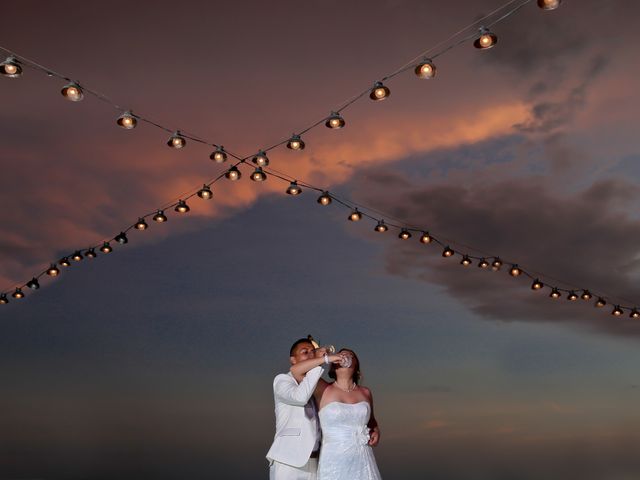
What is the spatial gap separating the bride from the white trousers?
6 centimetres

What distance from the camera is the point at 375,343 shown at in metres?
13.6

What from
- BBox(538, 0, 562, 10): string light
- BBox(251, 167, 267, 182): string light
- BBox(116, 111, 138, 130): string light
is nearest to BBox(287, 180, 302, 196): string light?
BBox(251, 167, 267, 182): string light

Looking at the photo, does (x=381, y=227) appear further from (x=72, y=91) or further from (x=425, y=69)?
(x=72, y=91)

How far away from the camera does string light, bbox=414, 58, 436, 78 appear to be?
5.51 meters

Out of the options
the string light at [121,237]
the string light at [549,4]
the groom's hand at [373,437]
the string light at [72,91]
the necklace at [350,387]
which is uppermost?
the string light at [121,237]

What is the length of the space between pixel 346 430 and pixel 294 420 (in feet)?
1.11

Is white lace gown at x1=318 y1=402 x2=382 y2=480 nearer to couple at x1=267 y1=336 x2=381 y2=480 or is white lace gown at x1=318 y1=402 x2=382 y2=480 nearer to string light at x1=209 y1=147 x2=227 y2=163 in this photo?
couple at x1=267 y1=336 x2=381 y2=480

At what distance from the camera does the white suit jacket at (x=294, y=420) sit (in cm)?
420

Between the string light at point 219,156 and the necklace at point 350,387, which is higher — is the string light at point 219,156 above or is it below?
above

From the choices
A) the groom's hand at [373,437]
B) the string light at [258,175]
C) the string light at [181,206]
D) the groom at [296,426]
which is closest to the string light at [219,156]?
the string light at [258,175]

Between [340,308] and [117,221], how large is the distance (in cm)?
452

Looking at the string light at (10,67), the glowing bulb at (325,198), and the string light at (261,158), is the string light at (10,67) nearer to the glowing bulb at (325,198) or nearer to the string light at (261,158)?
the string light at (261,158)

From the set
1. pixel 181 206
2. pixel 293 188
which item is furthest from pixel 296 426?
pixel 181 206

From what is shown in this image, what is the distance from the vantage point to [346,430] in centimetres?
454
